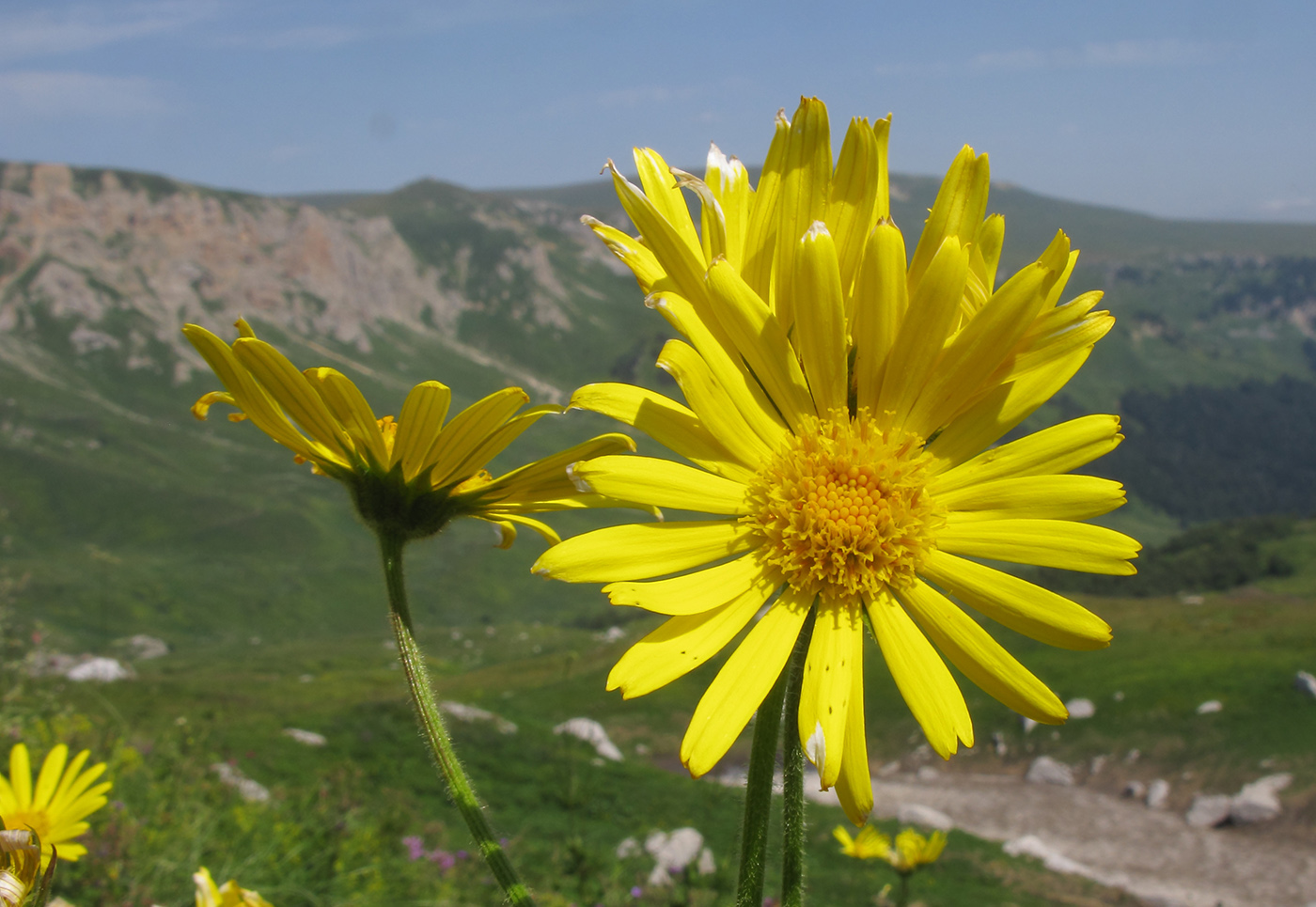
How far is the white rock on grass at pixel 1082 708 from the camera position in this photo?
52938 mm

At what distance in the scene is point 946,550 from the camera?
6.27 ft

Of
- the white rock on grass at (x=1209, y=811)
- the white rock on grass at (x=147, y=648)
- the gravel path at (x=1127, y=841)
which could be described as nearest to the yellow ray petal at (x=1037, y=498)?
the gravel path at (x=1127, y=841)

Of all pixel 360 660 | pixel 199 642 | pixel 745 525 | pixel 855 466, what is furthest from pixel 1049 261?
pixel 199 642

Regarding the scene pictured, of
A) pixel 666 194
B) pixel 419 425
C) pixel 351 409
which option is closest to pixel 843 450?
pixel 666 194

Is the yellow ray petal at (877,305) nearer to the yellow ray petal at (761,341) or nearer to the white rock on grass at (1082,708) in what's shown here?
the yellow ray petal at (761,341)

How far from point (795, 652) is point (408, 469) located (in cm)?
118

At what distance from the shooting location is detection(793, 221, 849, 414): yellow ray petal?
5.62 ft

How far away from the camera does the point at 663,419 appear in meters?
1.68

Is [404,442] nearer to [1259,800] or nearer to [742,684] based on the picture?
[742,684]

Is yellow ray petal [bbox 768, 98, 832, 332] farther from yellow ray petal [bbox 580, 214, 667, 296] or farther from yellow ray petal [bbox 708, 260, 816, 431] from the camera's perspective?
yellow ray petal [bbox 580, 214, 667, 296]

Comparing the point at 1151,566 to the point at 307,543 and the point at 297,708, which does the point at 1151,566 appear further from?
the point at 307,543

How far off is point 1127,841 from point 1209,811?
4.81 m

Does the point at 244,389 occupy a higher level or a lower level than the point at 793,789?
higher

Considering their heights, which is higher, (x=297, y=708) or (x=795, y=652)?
(x=795, y=652)
